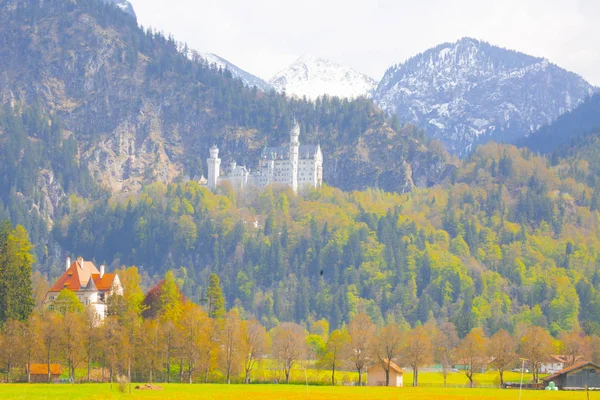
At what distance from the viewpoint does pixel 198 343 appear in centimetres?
14950

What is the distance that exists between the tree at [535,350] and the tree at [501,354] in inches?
72.5

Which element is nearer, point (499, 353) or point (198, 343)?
point (198, 343)

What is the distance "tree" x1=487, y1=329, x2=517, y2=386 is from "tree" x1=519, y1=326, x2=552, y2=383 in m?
1.84

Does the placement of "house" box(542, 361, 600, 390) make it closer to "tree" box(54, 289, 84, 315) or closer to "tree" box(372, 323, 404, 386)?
"tree" box(372, 323, 404, 386)

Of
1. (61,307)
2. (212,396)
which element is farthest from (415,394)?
(61,307)

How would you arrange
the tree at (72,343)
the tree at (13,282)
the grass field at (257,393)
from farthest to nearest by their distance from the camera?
the tree at (13,282), the tree at (72,343), the grass field at (257,393)

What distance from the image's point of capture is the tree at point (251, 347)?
514 ft

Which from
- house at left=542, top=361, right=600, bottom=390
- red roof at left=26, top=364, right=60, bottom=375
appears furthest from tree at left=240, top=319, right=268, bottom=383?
house at left=542, top=361, right=600, bottom=390

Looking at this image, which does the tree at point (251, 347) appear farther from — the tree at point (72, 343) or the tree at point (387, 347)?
the tree at point (72, 343)

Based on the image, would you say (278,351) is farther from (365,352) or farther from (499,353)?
(499,353)

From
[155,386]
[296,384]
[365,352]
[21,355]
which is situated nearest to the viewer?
[155,386]

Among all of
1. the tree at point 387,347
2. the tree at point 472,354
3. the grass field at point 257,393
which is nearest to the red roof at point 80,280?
the tree at point 387,347

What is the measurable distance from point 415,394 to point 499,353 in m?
42.1

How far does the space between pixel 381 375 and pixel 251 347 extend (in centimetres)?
1628
